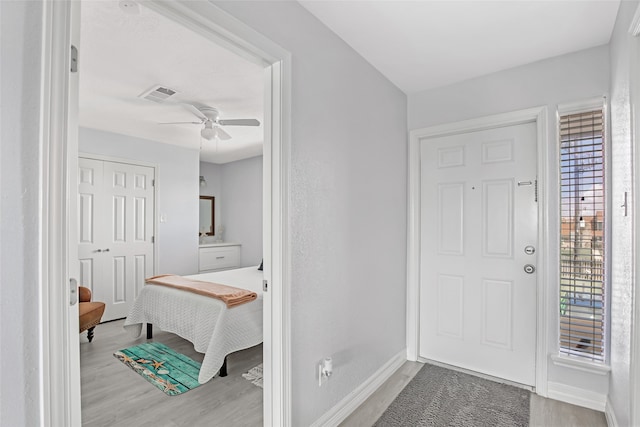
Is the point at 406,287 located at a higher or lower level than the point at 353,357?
higher

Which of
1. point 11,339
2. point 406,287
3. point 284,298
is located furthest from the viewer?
point 406,287

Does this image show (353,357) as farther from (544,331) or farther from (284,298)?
(544,331)

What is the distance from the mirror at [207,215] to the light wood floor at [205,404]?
350 cm

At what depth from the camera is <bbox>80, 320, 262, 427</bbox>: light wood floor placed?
2146mm

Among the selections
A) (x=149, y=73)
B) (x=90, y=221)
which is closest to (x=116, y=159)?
(x=90, y=221)

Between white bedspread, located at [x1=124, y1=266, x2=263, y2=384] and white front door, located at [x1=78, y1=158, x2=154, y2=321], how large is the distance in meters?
0.99

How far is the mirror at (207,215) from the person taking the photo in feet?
20.6

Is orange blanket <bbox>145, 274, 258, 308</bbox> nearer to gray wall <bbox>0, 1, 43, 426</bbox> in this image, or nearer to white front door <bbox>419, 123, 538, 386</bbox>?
white front door <bbox>419, 123, 538, 386</bbox>

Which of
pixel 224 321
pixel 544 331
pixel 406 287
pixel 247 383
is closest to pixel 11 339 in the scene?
pixel 224 321

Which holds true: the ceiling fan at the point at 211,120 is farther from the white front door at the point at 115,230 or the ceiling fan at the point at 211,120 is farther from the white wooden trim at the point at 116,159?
the white front door at the point at 115,230

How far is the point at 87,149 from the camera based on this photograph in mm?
4012

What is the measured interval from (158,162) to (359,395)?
13.1 feet

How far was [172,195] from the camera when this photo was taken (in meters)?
4.83

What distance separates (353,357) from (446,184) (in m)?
1.61
